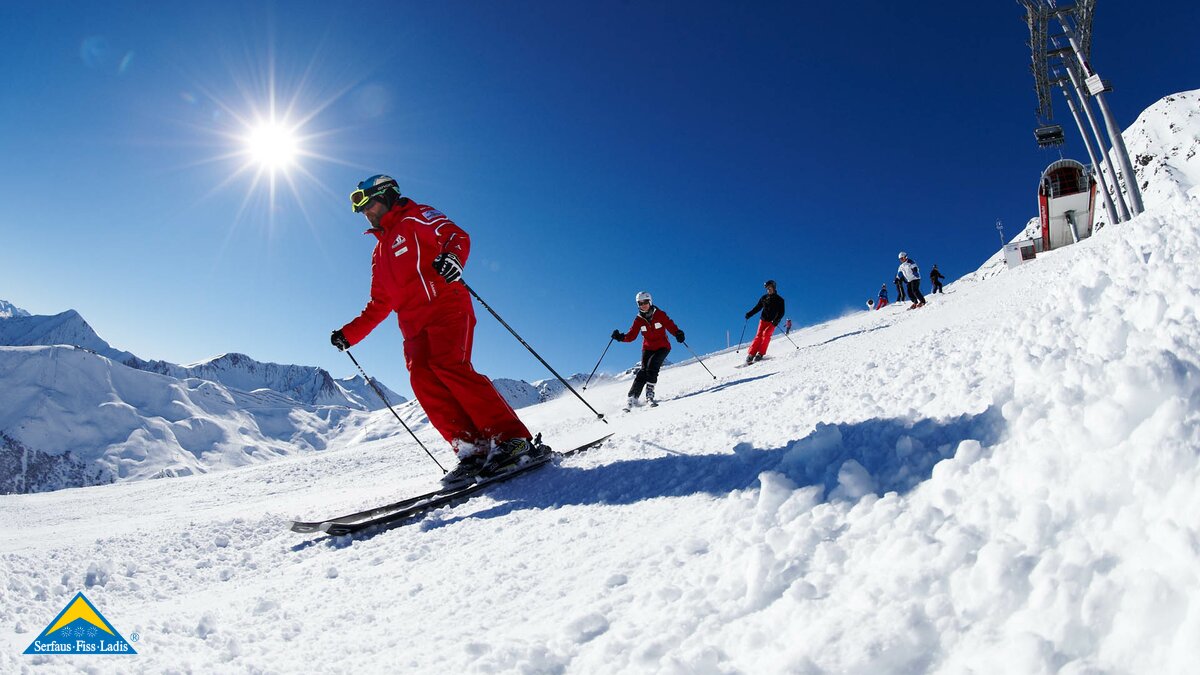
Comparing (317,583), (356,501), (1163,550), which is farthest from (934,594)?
(356,501)

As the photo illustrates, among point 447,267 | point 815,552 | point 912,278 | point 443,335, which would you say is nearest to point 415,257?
point 447,267

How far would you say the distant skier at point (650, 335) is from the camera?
9984mm

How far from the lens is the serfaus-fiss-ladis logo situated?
2.13 m

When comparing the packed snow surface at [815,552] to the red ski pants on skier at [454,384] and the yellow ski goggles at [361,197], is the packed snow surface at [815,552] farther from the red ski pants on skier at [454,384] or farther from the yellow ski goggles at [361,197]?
the yellow ski goggles at [361,197]

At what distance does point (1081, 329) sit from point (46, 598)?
5016 millimetres

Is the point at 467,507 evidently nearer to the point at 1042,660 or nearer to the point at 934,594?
the point at 934,594

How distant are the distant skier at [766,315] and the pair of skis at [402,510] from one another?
411 inches

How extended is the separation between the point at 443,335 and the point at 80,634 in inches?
106

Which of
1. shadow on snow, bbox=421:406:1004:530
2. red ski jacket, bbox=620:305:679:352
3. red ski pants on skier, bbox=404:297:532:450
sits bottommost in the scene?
shadow on snow, bbox=421:406:1004:530

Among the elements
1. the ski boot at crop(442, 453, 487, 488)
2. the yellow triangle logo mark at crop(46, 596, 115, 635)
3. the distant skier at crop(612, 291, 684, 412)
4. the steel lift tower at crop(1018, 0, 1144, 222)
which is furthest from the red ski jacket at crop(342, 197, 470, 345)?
the steel lift tower at crop(1018, 0, 1144, 222)

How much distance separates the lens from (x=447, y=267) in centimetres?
435

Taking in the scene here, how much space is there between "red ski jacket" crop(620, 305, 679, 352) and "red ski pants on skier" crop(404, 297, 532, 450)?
5918 millimetres

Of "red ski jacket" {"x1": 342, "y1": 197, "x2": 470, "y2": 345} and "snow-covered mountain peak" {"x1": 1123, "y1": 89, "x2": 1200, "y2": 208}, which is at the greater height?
"snow-covered mountain peak" {"x1": 1123, "y1": 89, "x2": 1200, "y2": 208}

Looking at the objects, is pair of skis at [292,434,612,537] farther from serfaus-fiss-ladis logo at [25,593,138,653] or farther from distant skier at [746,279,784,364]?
distant skier at [746,279,784,364]
